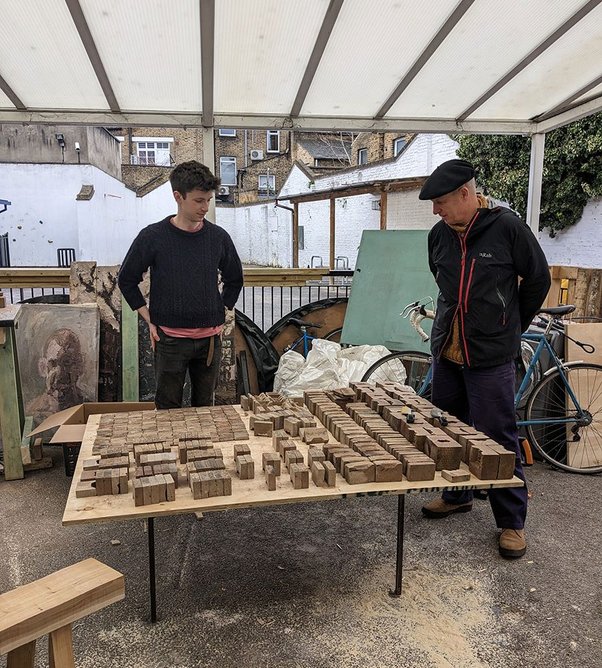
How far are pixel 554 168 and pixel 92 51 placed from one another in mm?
8490

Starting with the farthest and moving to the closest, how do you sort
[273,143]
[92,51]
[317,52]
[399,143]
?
[273,143], [399,143], [317,52], [92,51]

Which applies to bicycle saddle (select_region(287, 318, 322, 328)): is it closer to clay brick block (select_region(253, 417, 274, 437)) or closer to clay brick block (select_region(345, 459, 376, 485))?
clay brick block (select_region(253, 417, 274, 437))

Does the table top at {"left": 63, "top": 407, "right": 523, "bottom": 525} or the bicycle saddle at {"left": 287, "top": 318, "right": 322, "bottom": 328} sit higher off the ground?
the bicycle saddle at {"left": 287, "top": 318, "right": 322, "bottom": 328}

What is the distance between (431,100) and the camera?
15.1 ft

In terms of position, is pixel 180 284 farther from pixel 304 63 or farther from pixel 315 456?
pixel 304 63

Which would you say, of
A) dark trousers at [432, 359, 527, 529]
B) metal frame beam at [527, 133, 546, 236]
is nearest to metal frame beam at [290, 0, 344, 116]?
metal frame beam at [527, 133, 546, 236]

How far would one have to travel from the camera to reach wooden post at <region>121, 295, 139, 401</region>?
4.93 m

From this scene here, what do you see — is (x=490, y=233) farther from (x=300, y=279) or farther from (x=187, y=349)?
(x=300, y=279)

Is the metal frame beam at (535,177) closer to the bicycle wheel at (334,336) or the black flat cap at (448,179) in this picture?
the bicycle wheel at (334,336)

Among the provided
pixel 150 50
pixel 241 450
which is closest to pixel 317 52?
pixel 150 50

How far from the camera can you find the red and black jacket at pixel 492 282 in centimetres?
287

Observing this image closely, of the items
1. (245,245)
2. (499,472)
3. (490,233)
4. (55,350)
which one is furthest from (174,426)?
(245,245)

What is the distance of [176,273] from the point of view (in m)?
3.36

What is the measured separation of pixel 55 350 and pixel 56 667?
3.46 meters
